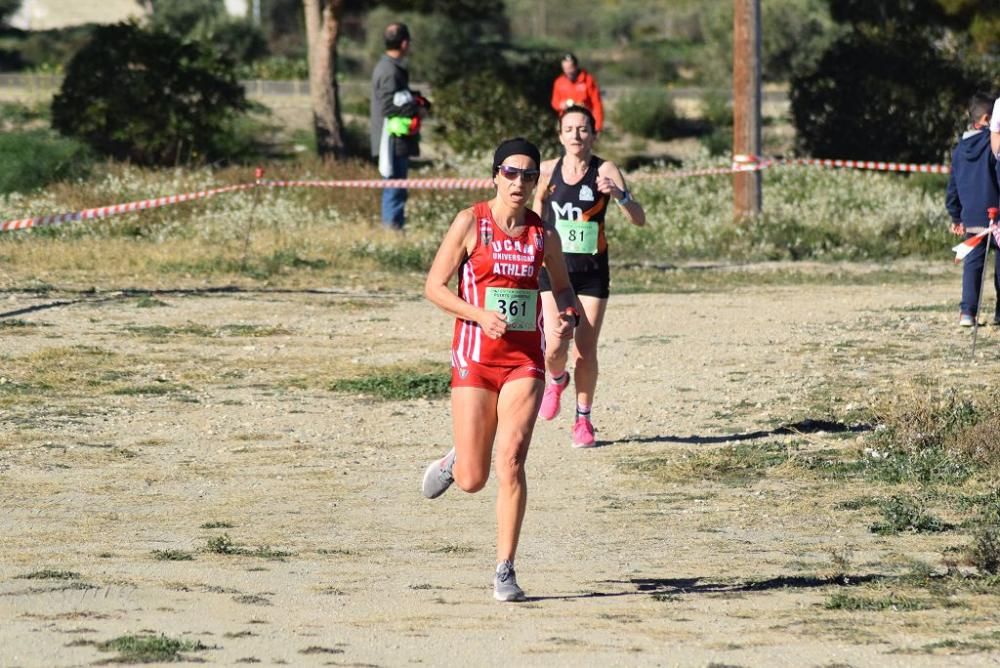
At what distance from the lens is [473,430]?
25.0ft

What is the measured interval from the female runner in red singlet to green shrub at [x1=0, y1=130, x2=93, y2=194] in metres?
16.0

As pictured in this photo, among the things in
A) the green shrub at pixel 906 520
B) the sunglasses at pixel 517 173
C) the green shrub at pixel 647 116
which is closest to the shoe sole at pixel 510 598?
the sunglasses at pixel 517 173

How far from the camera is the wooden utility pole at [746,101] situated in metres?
22.0

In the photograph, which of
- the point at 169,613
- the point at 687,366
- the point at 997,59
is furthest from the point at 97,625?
the point at 997,59

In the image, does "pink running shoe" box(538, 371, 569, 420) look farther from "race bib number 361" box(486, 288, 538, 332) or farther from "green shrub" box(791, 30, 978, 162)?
"green shrub" box(791, 30, 978, 162)

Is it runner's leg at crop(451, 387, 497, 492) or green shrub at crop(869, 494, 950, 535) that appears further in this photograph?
green shrub at crop(869, 494, 950, 535)

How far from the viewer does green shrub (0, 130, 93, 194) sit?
2284cm

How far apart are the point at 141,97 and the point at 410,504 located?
1862 centimetres

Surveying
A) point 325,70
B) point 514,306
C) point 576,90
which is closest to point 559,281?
point 514,306

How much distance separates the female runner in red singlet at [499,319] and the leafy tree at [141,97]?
19601mm

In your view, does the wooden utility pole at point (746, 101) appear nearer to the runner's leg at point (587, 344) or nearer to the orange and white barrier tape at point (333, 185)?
the orange and white barrier tape at point (333, 185)

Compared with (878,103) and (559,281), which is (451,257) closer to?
(559,281)

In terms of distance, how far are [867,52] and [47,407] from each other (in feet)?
71.0

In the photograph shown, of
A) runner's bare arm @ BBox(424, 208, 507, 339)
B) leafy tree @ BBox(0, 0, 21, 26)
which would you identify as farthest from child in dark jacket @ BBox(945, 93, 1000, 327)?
leafy tree @ BBox(0, 0, 21, 26)
